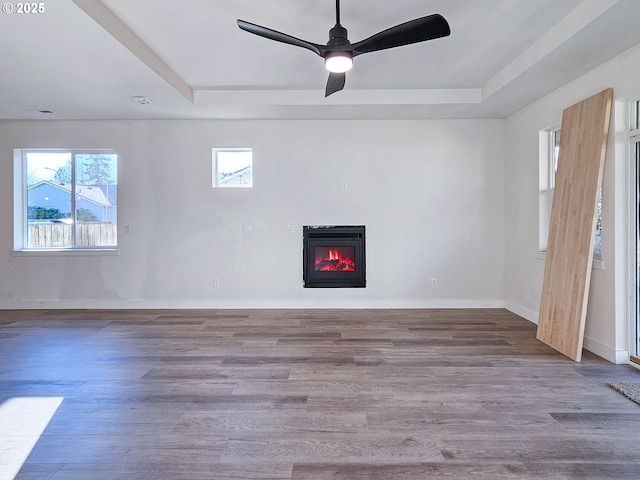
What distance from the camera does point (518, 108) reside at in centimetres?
472

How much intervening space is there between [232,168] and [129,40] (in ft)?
7.79

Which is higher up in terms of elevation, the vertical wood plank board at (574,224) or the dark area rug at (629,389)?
the vertical wood plank board at (574,224)

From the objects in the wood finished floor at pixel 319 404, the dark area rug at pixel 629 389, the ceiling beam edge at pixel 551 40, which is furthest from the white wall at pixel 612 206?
the ceiling beam edge at pixel 551 40

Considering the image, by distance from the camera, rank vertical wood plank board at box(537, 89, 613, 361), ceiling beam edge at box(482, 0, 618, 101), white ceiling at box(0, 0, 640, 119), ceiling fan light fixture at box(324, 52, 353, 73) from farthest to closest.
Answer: vertical wood plank board at box(537, 89, 613, 361)
white ceiling at box(0, 0, 640, 119)
ceiling beam edge at box(482, 0, 618, 101)
ceiling fan light fixture at box(324, 52, 353, 73)

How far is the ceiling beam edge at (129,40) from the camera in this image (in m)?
2.61

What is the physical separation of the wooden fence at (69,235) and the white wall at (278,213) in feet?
0.77

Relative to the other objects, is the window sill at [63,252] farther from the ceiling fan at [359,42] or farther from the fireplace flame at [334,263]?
the ceiling fan at [359,42]

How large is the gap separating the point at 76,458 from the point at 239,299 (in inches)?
131

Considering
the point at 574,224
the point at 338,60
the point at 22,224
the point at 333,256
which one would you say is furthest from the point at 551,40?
the point at 22,224

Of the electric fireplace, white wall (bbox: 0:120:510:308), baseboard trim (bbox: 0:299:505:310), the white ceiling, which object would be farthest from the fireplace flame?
the white ceiling

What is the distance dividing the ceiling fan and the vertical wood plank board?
2.03 m

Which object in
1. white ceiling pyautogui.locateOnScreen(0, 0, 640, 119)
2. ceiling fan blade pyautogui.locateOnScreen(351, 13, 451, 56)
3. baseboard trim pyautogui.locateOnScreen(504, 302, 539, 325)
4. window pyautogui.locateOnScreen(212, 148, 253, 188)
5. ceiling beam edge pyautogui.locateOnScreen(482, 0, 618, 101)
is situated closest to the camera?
ceiling fan blade pyautogui.locateOnScreen(351, 13, 451, 56)

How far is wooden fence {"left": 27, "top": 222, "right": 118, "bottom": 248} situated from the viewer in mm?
5379

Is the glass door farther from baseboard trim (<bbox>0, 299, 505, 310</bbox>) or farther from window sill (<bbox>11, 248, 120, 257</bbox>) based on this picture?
window sill (<bbox>11, 248, 120, 257</bbox>)
